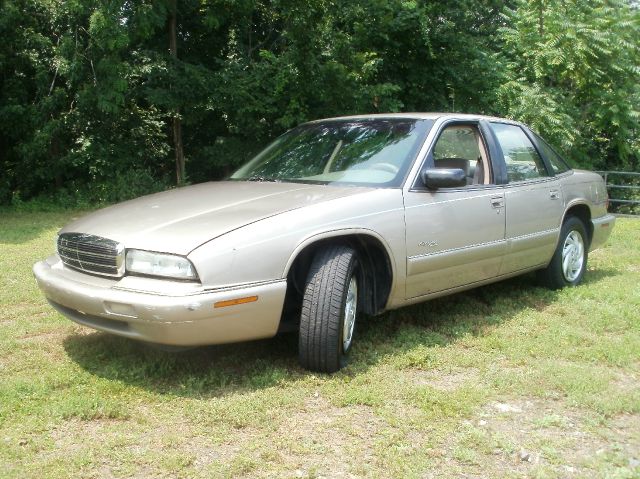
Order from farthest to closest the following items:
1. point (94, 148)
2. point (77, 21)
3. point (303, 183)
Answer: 1. point (94, 148)
2. point (77, 21)
3. point (303, 183)

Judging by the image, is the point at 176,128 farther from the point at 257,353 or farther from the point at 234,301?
the point at 234,301

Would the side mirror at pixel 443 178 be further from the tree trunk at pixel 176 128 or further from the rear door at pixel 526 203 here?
the tree trunk at pixel 176 128

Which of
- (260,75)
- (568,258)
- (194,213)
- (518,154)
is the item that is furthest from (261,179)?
(260,75)

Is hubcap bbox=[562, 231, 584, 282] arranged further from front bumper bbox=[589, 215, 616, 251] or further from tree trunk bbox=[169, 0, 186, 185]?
tree trunk bbox=[169, 0, 186, 185]

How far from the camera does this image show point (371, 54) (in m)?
13.1

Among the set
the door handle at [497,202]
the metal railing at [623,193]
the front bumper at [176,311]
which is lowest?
the metal railing at [623,193]

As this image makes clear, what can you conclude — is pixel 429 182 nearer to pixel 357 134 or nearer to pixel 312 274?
pixel 357 134

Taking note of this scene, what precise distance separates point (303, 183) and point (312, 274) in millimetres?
917

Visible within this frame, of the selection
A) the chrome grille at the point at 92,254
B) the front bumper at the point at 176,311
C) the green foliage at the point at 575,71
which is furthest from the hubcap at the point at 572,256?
the green foliage at the point at 575,71

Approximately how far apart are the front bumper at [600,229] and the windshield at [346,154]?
2.48 m

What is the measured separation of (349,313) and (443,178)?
1.06 meters

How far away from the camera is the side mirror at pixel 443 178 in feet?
14.2

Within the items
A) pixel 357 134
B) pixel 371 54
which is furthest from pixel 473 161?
pixel 371 54

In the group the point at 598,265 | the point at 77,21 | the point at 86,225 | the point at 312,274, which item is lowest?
the point at 598,265
